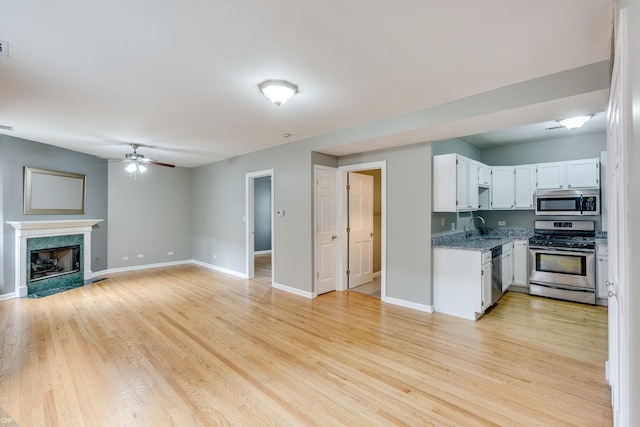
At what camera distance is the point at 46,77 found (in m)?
2.60

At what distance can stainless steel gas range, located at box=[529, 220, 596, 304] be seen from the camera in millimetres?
4344

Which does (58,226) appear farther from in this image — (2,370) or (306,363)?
(306,363)

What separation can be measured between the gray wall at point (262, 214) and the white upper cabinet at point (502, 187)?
657 centimetres

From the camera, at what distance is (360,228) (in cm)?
563

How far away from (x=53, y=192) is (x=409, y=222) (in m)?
6.47

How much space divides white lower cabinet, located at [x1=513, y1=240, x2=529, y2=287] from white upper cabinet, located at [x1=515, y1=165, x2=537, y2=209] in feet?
2.49

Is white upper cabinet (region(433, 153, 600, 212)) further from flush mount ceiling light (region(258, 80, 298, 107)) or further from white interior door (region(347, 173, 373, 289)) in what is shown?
flush mount ceiling light (region(258, 80, 298, 107))

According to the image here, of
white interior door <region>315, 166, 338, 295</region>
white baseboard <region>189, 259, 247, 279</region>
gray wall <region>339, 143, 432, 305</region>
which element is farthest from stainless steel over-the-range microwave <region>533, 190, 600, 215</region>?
white baseboard <region>189, 259, 247, 279</region>

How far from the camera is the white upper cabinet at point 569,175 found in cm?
469

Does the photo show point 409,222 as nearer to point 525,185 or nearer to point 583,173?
point 525,185

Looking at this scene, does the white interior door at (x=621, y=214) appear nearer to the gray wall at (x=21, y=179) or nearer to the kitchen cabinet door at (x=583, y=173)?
the kitchen cabinet door at (x=583, y=173)

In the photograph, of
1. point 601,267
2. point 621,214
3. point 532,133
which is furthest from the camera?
point 532,133

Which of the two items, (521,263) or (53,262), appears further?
(53,262)

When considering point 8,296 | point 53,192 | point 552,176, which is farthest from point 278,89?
point 8,296
